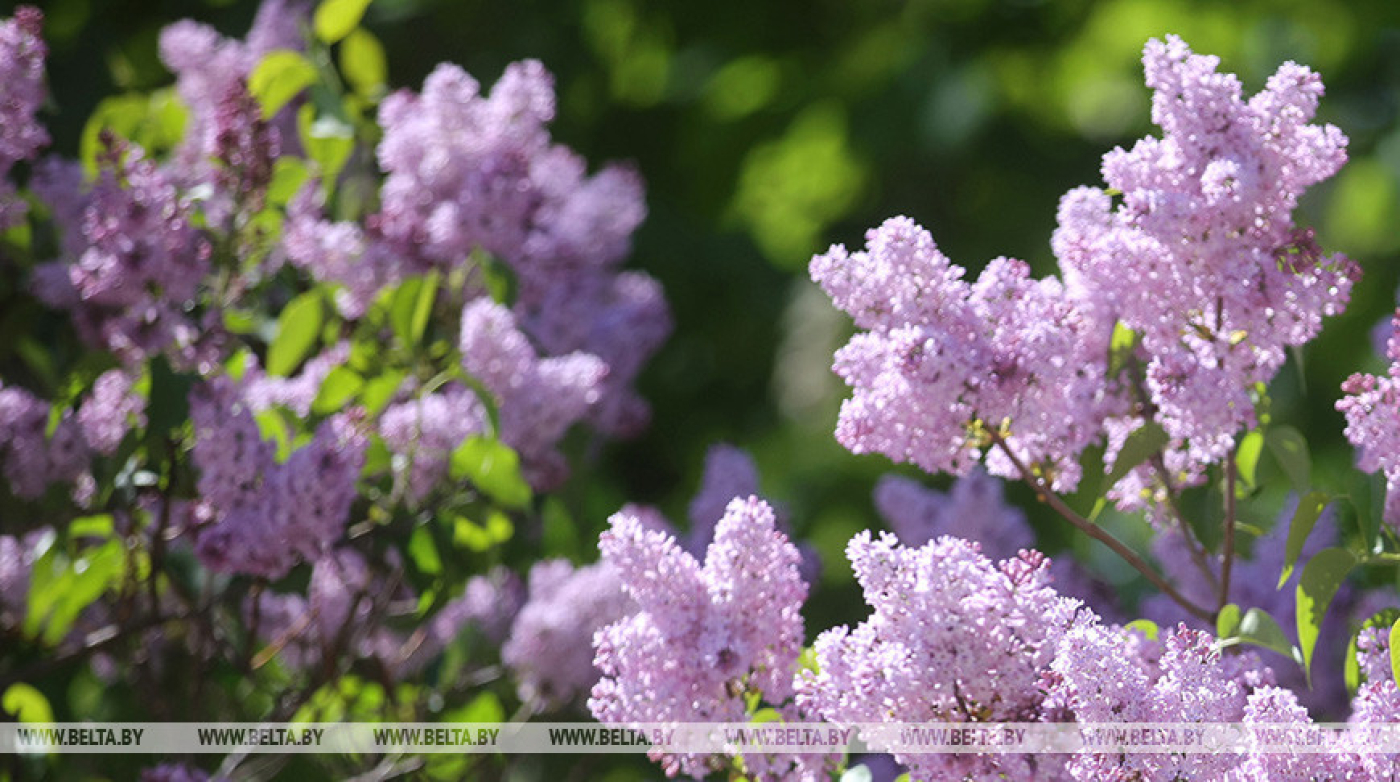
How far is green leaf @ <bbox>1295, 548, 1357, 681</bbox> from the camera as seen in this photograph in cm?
98

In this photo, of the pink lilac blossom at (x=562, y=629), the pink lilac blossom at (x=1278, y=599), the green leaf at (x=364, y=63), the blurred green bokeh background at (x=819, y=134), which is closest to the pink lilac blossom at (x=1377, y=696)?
the pink lilac blossom at (x=1278, y=599)

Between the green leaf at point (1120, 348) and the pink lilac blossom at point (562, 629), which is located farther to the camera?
the pink lilac blossom at point (562, 629)

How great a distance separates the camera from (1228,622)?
1.01m

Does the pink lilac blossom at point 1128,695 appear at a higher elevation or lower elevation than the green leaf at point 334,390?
higher

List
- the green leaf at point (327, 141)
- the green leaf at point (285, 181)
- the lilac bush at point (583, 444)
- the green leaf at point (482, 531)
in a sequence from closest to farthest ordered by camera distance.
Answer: the lilac bush at point (583, 444), the green leaf at point (482, 531), the green leaf at point (285, 181), the green leaf at point (327, 141)

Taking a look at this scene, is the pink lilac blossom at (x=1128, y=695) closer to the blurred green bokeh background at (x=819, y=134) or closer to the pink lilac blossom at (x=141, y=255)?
the pink lilac blossom at (x=141, y=255)

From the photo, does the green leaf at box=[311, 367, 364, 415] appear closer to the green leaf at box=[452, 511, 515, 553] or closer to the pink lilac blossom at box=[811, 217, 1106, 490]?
the green leaf at box=[452, 511, 515, 553]

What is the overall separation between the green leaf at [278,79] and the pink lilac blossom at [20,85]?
30 centimetres

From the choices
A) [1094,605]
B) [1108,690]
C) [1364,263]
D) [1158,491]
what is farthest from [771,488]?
[1108,690]

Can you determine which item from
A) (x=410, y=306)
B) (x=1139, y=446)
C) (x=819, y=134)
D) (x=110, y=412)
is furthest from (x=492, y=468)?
(x=819, y=134)

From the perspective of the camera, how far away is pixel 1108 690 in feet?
2.78

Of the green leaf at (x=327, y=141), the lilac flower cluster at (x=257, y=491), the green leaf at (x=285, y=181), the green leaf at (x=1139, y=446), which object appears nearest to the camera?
the green leaf at (x=1139, y=446)

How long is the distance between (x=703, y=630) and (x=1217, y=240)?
399mm

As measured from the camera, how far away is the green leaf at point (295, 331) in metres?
1.52
